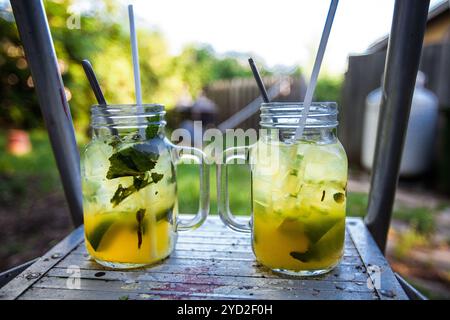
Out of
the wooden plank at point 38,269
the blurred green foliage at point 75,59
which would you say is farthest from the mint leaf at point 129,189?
the blurred green foliage at point 75,59

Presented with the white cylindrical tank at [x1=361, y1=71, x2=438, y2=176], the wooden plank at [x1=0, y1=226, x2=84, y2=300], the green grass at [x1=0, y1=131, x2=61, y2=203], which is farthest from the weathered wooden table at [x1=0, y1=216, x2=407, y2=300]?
the white cylindrical tank at [x1=361, y1=71, x2=438, y2=176]

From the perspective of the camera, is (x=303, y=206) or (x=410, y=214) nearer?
(x=303, y=206)

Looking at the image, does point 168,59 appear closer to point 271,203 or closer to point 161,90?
point 161,90

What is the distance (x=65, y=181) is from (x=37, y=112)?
2186 mm

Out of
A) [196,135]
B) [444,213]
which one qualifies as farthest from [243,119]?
[444,213]

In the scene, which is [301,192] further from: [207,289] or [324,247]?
[207,289]

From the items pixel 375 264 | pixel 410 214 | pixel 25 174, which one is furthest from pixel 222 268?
pixel 25 174

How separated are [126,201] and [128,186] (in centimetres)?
3

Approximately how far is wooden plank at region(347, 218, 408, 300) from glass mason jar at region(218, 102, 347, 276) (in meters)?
0.09

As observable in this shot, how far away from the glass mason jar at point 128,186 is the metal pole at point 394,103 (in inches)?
20.7

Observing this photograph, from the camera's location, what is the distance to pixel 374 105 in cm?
348

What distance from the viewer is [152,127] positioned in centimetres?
79

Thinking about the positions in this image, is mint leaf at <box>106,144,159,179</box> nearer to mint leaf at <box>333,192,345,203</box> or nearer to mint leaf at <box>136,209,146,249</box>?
mint leaf at <box>136,209,146,249</box>

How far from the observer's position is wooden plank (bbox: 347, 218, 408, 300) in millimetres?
692
